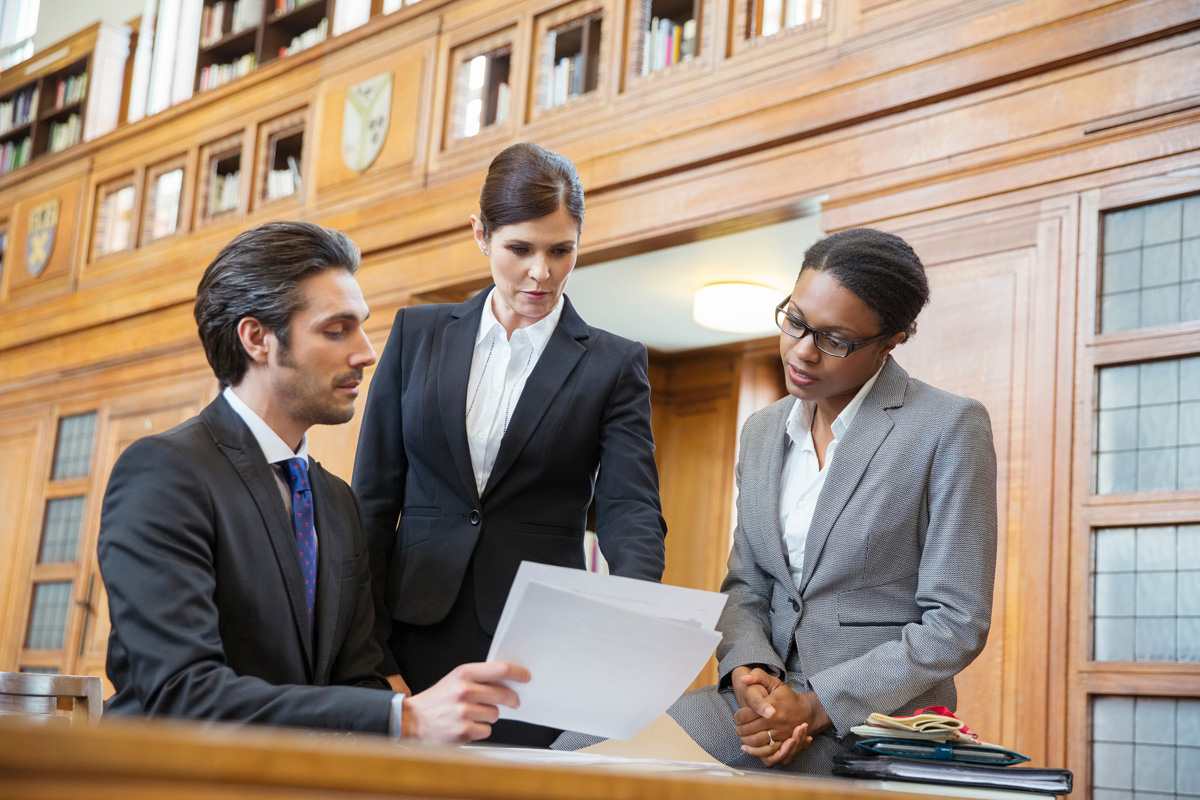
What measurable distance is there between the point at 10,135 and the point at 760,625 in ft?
32.9

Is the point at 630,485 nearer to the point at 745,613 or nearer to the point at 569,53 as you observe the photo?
the point at 745,613

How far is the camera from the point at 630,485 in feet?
7.67

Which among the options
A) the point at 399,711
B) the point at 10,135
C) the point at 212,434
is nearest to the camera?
the point at 399,711

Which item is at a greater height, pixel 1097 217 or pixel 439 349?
pixel 1097 217

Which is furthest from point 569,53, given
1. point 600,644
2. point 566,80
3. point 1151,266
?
point 600,644

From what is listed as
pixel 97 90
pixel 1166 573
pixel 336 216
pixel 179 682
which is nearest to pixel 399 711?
pixel 179 682

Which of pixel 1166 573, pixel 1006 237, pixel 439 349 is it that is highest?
pixel 1006 237

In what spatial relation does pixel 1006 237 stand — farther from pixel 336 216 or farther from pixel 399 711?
pixel 336 216

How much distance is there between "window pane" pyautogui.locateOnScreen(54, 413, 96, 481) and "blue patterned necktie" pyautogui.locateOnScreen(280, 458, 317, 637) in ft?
23.6

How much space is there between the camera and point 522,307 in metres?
2.40

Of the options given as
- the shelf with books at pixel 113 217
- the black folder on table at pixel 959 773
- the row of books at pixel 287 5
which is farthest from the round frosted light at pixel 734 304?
the black folder on table at pixel 959 773

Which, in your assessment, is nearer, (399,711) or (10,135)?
(399,711)

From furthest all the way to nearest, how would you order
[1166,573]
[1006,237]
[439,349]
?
[1006,237], [1166,573], [439,349]

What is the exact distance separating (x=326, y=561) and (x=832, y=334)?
0.98m
